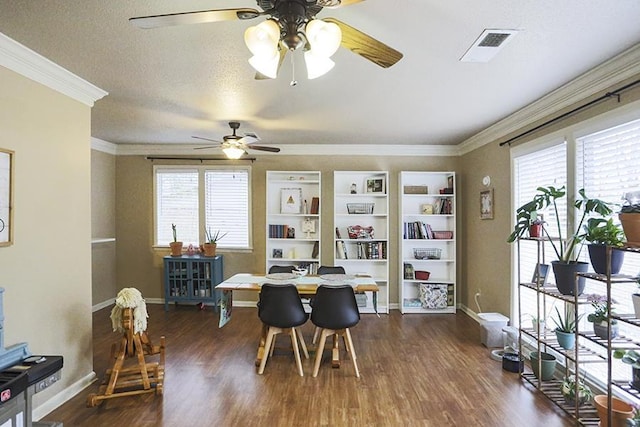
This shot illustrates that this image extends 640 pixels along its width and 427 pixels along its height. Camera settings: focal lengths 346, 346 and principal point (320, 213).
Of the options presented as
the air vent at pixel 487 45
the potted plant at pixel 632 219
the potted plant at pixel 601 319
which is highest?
the air vent at pixel 487 45

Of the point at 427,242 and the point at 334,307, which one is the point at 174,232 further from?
the point at 427,242

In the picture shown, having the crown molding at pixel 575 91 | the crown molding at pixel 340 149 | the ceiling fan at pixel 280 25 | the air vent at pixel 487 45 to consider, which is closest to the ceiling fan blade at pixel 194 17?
the ceiling fan at pixel 280 25

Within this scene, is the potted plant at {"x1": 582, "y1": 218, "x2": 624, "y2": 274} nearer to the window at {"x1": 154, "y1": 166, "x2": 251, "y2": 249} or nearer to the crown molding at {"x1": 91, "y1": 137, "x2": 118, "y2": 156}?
the window at {"x1": 154, "y1": 166, "x2": 251, "y2": 249}

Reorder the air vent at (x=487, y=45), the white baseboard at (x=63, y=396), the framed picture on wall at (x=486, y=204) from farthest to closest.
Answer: the framed picture on wall at (x=486, y=204)
the white baseboard at (x=63, y=396)
the air vent at (x=487, y=45)

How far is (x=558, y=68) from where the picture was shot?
2.54 metres


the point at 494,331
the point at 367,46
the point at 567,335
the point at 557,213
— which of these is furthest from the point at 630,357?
the point at 367,46

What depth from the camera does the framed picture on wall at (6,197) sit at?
215 cm

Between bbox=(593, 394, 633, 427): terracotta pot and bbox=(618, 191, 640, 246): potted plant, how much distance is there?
1042 mm

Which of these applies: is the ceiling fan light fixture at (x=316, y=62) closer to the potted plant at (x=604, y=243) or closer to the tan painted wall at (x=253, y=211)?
the potted plant at (x=604, y=243)

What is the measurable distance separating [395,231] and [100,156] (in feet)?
15.1

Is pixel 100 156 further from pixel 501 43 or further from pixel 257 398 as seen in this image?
pixel 501 43

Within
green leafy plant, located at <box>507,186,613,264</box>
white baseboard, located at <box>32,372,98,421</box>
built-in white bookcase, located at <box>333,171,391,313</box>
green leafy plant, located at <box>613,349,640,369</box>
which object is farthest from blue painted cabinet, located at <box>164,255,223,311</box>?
green leafy plant, located at <box>613,349,640,369</box>

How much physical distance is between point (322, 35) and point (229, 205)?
14.4ft

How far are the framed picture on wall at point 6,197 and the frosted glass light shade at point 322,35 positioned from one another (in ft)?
6.87
